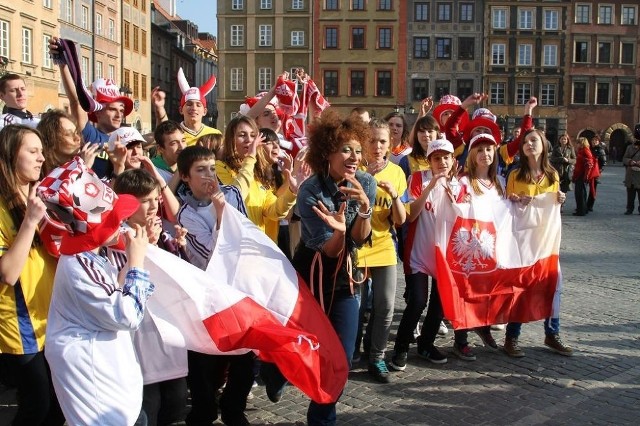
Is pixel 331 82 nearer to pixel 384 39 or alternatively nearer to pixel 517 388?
pixel 384 39

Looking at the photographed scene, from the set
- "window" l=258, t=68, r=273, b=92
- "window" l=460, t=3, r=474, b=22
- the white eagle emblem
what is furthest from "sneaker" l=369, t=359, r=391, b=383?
"window" l=460, t=3, r=474, b=22

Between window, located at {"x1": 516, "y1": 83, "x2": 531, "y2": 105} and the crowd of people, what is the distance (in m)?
55.4

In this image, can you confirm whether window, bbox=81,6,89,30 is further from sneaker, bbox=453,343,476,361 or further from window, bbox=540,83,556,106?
sneaker, bbox=453,343,476,361

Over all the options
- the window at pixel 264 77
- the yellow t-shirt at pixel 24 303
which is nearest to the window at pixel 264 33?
the window at pixel 264 77

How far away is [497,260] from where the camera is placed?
256 inches

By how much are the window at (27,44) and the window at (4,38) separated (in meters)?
1.63

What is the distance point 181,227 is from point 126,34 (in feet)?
166

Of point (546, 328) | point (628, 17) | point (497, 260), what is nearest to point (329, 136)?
point (497, 260)

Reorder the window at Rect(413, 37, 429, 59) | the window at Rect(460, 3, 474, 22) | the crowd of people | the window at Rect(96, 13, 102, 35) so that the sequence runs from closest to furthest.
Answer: the crowd of people, the window at Rect(96, 13, 102, 35), the window at Rect(460, 3, 474, 22), the window at Rect(413, 37, 429, 59)

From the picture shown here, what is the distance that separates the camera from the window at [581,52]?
61344 mm

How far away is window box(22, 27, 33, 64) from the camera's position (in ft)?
123

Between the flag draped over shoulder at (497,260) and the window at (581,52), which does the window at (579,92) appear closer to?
the window at (581,52)

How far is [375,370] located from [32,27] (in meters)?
37.4

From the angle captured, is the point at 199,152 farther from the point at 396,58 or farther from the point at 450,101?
the point at 396,58
